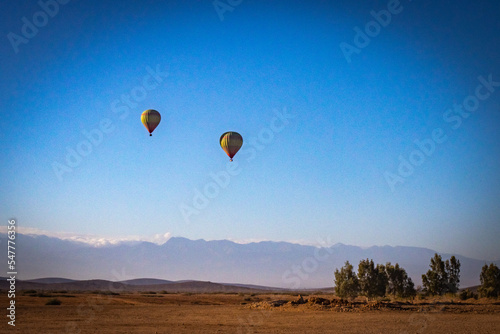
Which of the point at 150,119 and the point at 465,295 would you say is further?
the point at 465,295

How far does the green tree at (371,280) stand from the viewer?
185 ft

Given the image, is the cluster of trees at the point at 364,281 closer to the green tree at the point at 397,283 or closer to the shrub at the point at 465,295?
the green tree at the point at 397,283

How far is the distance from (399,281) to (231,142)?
33098mm

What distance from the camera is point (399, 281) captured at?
59.0 metres

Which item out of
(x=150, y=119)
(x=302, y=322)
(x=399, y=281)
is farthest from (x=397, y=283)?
(x=150, y=119)

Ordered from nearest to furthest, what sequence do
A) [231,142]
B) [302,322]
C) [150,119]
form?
1. [302,322]
2. [231,142]
3. [150,119]

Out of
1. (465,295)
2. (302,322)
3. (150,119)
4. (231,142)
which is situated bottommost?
(302,322)

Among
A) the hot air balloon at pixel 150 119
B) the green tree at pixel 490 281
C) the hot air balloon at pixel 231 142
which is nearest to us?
the hot air balloon at pixel 231 142

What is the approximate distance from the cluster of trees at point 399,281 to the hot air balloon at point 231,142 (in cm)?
2473

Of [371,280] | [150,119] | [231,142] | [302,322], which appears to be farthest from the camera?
[371,280]

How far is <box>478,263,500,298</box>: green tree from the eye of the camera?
62656mm

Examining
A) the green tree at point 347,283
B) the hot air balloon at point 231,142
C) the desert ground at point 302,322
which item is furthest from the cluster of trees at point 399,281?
the hot air balloon at point 231,142

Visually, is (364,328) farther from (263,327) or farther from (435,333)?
(263,327)

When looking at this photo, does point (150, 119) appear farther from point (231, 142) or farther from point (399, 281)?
point (399, 281)
